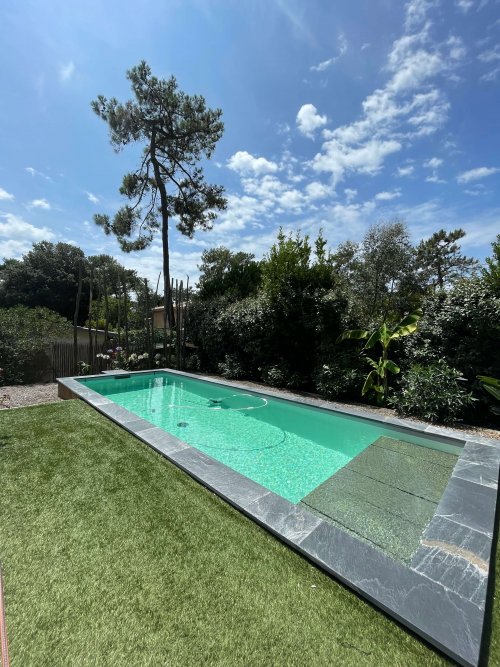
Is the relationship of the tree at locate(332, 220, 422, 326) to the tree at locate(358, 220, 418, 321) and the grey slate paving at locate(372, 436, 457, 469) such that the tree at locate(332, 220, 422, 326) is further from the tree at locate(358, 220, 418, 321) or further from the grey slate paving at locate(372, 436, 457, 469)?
the grey slate paving at locate(372, 436, 457, 469)

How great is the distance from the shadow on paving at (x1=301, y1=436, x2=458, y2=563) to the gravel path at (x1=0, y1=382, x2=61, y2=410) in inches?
268

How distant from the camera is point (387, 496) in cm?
347

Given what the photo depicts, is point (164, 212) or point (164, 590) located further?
point (164, 212)

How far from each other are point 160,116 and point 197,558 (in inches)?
692

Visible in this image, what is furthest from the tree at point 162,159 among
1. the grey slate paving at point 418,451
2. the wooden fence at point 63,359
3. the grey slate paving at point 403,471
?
the grey slate paving at point 403,471

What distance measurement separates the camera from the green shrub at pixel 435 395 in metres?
5.96

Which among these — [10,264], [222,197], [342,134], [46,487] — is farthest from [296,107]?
[10,264]

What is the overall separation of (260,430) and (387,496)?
295 cm

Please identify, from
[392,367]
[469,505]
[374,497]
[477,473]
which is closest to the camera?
[469,505]

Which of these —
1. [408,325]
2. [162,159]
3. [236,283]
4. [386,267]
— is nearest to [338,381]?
[408,325]

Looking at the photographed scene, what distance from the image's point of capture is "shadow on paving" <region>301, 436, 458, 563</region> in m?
2.82

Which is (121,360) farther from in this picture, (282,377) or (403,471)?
(403,471)

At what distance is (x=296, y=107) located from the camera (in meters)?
9.92

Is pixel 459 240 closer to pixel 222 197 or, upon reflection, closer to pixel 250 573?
pixel 222 197
